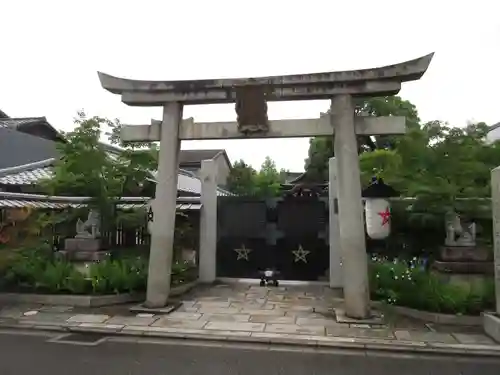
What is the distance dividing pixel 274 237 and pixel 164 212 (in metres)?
4.50

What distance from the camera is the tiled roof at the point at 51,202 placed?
11642mm

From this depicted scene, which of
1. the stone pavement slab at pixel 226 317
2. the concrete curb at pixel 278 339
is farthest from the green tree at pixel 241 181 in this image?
the concrete curb at pixel 278 339

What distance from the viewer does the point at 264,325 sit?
327 inches

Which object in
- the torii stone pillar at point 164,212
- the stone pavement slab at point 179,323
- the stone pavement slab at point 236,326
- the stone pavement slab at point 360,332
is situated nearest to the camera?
the stone pavement slab at point 360,332

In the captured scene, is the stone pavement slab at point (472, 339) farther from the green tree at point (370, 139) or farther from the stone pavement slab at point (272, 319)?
the green tree at point (370, 139)

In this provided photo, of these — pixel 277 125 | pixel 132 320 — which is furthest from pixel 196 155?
pixel 132 320

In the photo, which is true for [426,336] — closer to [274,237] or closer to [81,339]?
[81,339]

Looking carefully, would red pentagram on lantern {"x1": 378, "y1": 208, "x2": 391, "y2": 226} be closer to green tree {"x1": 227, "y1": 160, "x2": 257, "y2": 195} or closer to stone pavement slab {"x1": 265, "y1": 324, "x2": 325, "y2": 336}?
stone pavement slab {"x1": 265, "y1": 324, "x2": 325, "y2": 336}

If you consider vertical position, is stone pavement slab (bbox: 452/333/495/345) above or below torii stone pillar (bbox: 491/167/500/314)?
below

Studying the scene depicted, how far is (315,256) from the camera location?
13.0 metres

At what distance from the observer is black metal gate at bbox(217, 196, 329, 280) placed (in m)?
13.0

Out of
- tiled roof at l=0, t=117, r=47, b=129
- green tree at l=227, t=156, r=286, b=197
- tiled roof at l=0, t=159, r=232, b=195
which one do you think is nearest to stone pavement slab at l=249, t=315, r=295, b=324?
tiled roof at l=0, t=159, r=232, b=195

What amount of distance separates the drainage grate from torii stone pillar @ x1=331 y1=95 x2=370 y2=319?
490 cm

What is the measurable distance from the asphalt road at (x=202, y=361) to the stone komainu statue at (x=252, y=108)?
4716 mm
